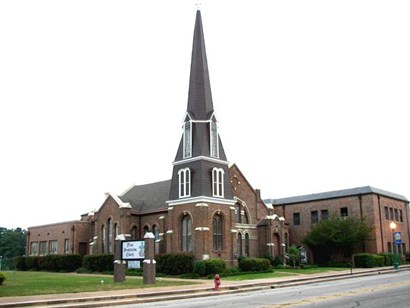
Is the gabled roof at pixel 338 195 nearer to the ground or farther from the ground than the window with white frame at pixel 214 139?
nearer to the ground

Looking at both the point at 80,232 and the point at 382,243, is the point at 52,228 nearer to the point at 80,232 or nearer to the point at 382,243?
the point at 80,232

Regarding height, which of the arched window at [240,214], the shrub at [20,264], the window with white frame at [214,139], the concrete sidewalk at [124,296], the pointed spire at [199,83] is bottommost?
the concrete sidewalk at [124,296]

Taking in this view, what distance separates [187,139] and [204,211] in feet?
23.6

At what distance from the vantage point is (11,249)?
293 ft

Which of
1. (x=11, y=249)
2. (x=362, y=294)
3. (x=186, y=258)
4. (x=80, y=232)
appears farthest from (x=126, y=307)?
(x=11, y=249)

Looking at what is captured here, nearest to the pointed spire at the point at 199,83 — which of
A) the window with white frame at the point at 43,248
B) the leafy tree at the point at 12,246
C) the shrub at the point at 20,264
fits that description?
the shrub at the point at 20,264

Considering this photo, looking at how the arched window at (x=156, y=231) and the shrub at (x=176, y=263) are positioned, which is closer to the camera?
the shrub at (x=176, y=263)

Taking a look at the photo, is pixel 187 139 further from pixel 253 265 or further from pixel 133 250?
pixel 133 250

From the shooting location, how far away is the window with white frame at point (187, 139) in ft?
140

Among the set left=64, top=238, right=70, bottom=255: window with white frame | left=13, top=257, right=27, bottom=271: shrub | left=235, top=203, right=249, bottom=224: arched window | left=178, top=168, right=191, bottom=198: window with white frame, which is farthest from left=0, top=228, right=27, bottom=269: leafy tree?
left=178, top=168, right=191, bottom=198: window with white frame

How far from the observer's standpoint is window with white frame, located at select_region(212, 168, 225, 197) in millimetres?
41438

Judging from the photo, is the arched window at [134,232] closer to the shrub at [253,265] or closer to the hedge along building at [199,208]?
the hedge along building at [199,208]

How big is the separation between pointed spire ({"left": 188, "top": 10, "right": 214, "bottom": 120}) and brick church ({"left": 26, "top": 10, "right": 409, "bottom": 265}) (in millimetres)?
90

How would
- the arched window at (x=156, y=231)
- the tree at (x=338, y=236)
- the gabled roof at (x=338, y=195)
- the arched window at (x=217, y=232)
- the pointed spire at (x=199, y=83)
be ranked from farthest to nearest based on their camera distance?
the gabled roof at (x=338, y=195) → the tree at (x=338, y=236) → the arched window at (x=156, y=231) → the pointed spire at (x=199, y=83) → the arched window at (x=217, y=232)
